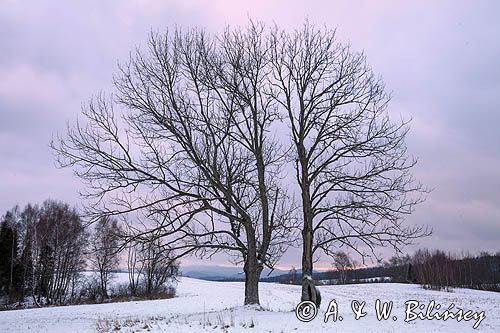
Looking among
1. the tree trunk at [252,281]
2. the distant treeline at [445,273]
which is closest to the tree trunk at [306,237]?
the tree trunk at [252,281]

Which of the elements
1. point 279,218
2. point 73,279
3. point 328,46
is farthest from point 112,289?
point 328,46

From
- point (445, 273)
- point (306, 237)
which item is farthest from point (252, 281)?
point (445, 273)

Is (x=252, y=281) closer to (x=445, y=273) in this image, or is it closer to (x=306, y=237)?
(x=306, y=237)

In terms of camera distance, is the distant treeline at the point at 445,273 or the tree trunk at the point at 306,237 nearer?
the tree trunk at the point at 306,237

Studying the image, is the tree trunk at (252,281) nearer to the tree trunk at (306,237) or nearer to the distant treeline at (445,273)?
the tree trunk at (306,237)

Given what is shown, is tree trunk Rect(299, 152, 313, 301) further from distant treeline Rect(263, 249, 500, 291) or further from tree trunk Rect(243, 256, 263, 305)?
distant treeline Rect(263, 249, 500, 291)

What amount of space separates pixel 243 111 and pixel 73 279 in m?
39.9

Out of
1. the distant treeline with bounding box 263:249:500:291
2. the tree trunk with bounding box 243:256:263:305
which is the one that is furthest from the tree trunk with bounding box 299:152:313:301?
the distant treeline with bounding box 263:249:500:291

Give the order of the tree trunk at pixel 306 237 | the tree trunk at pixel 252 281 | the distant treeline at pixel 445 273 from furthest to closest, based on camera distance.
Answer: the distant treeline at pixel 445 273, the tree trunk at pixel 252 281, the tree trunk at pixel 306 237

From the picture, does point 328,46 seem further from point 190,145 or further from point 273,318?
point 273,318

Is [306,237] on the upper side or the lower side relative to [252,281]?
upper

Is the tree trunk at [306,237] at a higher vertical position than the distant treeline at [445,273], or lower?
higher

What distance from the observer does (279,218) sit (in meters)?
16.0

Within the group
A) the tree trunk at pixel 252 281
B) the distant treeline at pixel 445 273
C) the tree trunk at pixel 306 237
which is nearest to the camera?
the tree trunk at pixel 306 237
